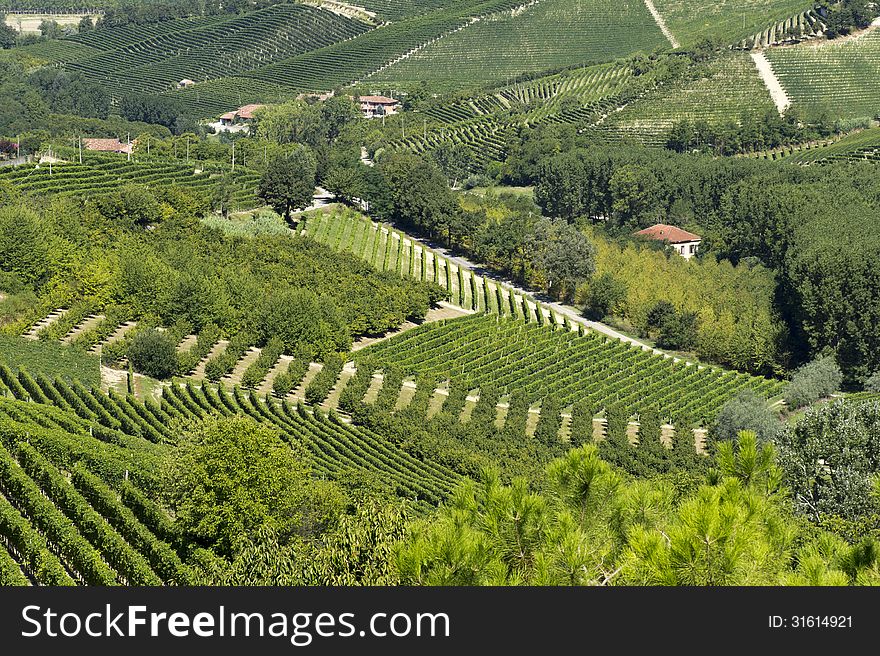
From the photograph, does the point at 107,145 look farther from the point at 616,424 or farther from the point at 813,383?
the point at 813,383

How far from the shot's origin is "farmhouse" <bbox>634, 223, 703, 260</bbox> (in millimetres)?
101625

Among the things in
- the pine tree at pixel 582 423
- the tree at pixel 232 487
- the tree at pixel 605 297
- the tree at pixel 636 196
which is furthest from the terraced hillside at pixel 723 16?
the tree at pixel 232 487

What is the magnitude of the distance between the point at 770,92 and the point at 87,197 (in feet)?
289

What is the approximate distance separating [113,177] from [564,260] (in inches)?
1483

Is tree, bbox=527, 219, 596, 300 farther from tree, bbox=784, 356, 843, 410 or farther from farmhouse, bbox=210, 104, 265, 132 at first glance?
farmhouse, bbox=210, 104, 265, 132

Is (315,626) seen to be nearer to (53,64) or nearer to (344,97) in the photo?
(344,97)

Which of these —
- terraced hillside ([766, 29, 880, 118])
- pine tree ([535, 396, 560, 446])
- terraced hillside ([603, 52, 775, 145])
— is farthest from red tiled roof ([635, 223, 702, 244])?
terraced hillside ([766, 29, 880, 118])

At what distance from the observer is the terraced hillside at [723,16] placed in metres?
169

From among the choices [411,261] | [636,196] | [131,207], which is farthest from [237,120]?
[131,207]

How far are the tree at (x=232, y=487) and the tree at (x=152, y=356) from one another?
26.4 meters

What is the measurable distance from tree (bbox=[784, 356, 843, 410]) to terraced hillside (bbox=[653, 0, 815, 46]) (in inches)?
3900

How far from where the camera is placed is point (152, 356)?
6100 centimetres

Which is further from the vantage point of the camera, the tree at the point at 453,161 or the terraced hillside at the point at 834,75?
the terraced hillside at the point at 834,75

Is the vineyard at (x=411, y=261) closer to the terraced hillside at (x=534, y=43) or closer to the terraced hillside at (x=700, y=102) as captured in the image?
the terraced hillside at (x=700, y=102)
